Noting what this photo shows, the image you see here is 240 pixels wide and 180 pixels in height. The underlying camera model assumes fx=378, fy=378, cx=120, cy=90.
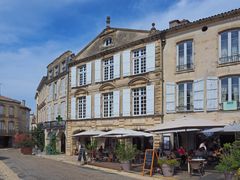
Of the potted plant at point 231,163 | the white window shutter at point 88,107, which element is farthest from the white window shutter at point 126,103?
the potted plant at point 231,163

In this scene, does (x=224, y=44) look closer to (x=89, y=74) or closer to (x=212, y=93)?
(x=212, y=93)

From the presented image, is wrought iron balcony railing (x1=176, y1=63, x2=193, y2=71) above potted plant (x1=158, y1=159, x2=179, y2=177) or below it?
above

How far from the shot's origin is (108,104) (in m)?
27.4

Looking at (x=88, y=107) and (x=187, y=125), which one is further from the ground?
(x=88, y=107)

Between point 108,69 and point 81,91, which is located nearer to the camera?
point 108,69

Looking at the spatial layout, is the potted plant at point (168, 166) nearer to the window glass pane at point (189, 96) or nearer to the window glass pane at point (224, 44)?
the window glass pane at point (189, 96)

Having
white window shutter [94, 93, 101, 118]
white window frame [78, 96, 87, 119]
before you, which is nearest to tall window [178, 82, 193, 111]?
white window shutter [94, 93, 101, 118]

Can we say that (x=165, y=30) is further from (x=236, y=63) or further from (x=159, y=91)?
(x=236, y=63)

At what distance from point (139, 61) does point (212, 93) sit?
6.42m

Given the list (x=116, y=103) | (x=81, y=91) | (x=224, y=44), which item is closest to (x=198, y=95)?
(x=224, y=44)

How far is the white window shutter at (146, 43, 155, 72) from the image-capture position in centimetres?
2362

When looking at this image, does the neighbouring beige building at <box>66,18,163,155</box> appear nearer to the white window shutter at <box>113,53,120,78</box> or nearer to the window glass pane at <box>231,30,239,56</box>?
the white window shutter at <box>113,53,120,78</box>

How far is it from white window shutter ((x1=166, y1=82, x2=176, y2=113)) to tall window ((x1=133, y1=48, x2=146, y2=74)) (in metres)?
2.72

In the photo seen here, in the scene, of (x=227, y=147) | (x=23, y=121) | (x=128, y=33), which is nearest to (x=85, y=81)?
(x=128, y=33)
